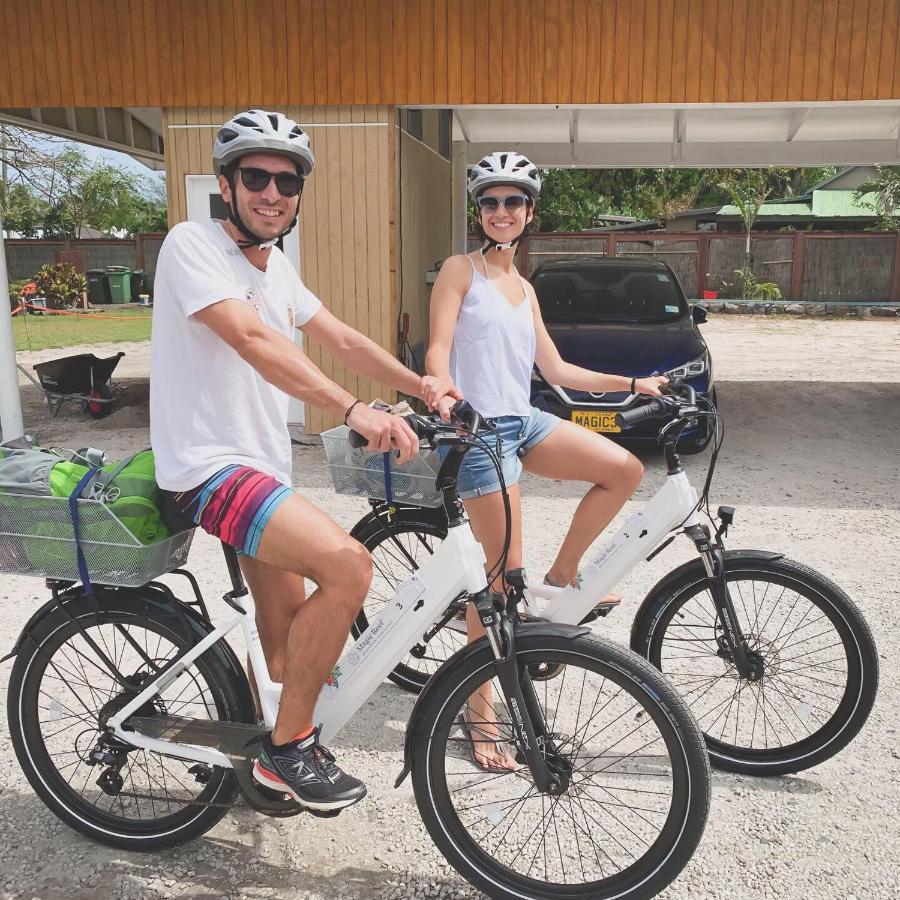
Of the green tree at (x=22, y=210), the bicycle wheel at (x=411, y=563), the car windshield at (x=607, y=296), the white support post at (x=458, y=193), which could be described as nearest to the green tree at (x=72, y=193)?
the green tree at (x=22, y=210)

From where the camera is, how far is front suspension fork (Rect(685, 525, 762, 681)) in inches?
116

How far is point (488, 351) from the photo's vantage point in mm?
3027

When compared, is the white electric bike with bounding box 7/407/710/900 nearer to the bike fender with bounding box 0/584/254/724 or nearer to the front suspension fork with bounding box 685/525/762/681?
the bike fender with bounding box 0/584/254/724

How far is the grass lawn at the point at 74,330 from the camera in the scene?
17.2 meters

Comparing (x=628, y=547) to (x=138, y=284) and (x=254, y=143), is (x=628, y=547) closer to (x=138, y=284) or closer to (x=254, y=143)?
(x=254, y=143)

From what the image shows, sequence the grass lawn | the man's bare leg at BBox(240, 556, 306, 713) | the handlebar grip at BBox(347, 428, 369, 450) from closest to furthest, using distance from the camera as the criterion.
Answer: the handlebar grip at BBox(347, 428, 369, 450) → the man's bare leg at BBox(240, 556, 306, 713) → the grass lawn

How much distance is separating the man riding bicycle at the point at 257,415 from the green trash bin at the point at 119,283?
26.2 meters

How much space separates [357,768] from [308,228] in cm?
603

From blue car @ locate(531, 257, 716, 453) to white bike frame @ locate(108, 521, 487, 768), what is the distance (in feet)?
12.8

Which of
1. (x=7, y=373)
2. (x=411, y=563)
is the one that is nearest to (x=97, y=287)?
(x=7, y=373)

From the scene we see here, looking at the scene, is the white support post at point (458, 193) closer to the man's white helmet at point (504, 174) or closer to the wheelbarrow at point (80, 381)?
the wheelbarrow at point (80, 381)

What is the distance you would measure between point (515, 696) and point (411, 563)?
51.6 inches

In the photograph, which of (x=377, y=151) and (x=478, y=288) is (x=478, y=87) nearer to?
(x=377, y=151)

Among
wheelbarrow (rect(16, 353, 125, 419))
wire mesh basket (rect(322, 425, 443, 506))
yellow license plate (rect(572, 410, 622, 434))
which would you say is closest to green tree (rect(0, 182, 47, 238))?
wheelbarrow (rect(16, 353, 125, 419))
